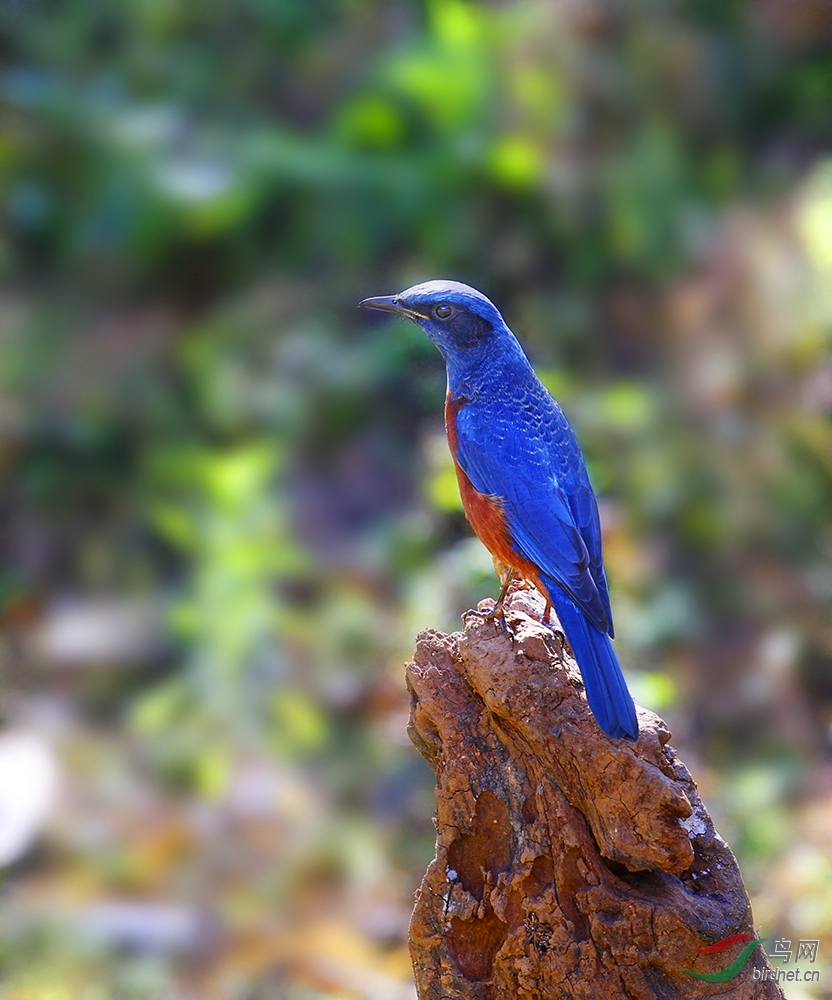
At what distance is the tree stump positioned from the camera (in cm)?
265

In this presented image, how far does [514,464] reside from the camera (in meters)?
3.37

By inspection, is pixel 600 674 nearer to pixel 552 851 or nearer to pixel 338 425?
pixel 552 851

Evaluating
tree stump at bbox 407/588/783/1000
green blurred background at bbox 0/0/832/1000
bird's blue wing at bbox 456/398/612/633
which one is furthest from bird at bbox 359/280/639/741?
green blurred background at bbox 0/0/832/1000

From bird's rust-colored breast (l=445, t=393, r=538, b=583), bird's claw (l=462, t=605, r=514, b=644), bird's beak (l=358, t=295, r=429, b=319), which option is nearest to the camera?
bird's claw (l=462, t=605, r=514, b=644)

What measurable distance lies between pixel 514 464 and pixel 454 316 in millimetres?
507

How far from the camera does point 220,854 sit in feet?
18.9

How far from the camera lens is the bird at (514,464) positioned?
122 inches

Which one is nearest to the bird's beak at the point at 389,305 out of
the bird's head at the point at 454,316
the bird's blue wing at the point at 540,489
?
the bird's head at the point at 454,316

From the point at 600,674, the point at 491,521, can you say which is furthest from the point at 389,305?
the point at 600,674

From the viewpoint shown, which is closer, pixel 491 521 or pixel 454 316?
pixel 491 521

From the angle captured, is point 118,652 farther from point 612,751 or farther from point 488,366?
point 612,751

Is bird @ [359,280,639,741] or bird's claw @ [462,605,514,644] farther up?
Answer: bird @ [359,280,639,741]

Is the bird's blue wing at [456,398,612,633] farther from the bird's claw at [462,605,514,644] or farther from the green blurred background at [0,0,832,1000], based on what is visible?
the green blurred background at [0,0,832,1000]

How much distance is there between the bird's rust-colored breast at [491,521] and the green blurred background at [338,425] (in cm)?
151
